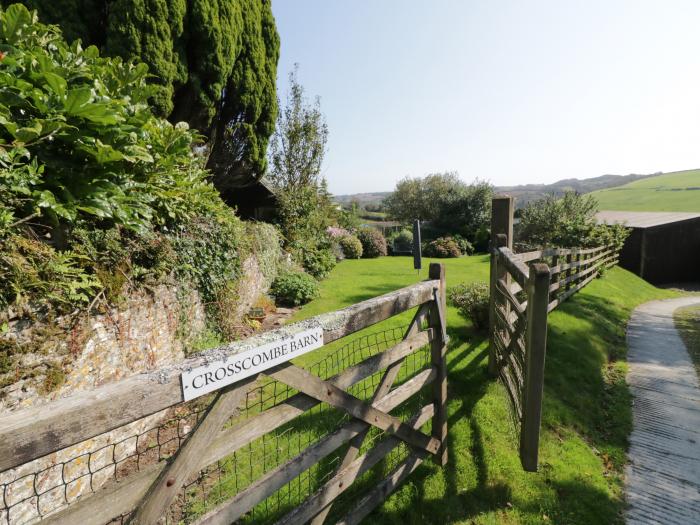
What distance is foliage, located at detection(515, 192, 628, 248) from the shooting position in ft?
43.7

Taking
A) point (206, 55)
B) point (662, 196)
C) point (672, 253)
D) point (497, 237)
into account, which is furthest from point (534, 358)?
point (662, 196)

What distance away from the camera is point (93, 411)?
1364 millimetres

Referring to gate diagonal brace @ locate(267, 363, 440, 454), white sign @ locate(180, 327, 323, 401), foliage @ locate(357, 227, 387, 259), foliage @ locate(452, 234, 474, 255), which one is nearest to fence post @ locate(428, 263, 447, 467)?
gate diagonal brace @ locate(267, 363, 440, 454)

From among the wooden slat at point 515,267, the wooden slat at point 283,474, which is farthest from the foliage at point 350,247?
the wooden slat at point 283,474

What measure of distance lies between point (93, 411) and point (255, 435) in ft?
2.97

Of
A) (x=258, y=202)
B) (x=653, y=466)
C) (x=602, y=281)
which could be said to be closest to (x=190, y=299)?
(x=653, y=466)

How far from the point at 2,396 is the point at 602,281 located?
15254 millimetres

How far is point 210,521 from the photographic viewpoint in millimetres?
1890

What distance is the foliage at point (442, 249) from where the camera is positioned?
20922mm

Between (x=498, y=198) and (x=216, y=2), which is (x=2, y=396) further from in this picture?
(x=216, y=2)

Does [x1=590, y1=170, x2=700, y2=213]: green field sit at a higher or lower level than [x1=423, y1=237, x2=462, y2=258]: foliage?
higher

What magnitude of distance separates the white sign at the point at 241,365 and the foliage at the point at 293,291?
7660mm

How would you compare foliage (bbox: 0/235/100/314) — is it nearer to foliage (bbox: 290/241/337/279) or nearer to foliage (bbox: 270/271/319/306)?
foliage (bbox: 270/271/319/306)

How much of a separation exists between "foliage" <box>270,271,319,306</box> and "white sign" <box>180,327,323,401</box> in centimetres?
766
